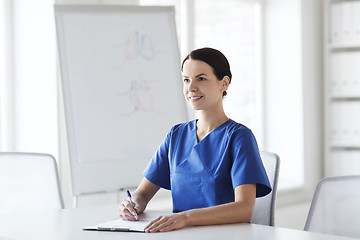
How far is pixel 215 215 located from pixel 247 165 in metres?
0.20

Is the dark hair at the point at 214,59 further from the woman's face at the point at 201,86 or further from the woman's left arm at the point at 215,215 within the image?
the woman's left arm at the point at 215,215

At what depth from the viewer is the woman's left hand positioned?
4.73 ft

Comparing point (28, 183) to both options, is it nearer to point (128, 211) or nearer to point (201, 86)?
point (128, 211)

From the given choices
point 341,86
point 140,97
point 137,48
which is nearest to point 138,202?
point 140,97

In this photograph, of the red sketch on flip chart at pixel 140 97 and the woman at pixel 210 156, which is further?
the red sketch on flip chart at pixel 140 97

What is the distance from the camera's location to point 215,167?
1686 millimetres

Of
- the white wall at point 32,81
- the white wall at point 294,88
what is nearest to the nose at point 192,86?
the white wall at point 32,81

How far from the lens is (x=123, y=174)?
2619mm

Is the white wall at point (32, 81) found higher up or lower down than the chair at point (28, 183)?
higher up

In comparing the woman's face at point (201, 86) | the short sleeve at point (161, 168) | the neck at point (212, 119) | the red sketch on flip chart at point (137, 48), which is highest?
the red sketch on flip chart at point (137, 48)

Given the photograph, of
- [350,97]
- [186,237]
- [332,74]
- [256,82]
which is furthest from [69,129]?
[350,97]

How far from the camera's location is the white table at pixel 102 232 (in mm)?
1385

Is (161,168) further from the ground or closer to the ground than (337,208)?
further from the ground

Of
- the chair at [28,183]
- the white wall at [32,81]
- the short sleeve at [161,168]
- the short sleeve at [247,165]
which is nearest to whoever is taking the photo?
the short sleeve at [247,165]
